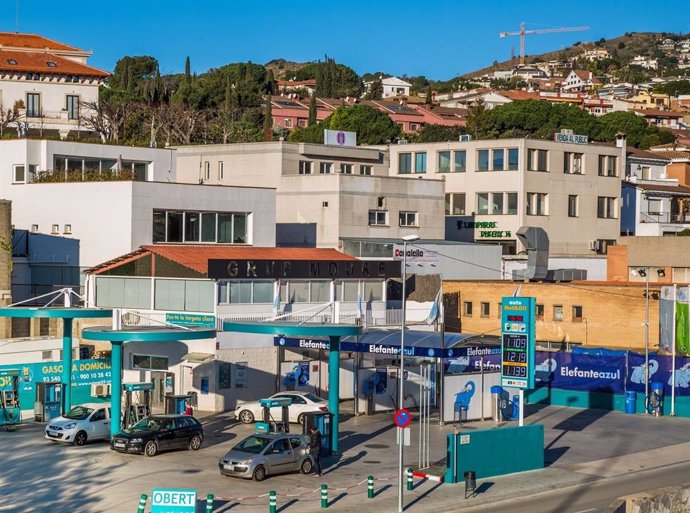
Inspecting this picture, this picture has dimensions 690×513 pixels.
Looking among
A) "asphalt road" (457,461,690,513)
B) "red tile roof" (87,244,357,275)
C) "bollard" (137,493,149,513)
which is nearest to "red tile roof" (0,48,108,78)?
"red tile roof" (87,244,357,275)

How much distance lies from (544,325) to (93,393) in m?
28.8

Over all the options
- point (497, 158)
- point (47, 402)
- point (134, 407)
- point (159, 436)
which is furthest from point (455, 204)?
point (159, 436)

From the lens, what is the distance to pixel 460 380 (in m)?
50.4

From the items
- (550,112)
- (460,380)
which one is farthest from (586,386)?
(550,112)

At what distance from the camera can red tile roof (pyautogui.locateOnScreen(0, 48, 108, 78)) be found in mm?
125125

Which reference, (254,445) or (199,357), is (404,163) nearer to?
(199,357)

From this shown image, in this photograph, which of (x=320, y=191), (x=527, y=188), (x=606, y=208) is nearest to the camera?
(x=320, y=191)

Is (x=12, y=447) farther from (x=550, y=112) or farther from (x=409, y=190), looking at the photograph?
(x=550, y=112)

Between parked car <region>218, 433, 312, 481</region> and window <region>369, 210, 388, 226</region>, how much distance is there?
140 ft

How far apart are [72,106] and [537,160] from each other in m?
A: 55.2

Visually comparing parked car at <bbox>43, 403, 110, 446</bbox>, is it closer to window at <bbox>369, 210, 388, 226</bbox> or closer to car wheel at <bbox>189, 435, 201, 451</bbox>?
car wheel at <bbox>189, 435, 201, 451</bbox>

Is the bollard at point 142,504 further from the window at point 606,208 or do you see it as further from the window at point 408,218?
the window at point 606,208

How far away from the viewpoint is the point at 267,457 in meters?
38.3

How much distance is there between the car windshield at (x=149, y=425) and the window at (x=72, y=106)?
87.3 meters
